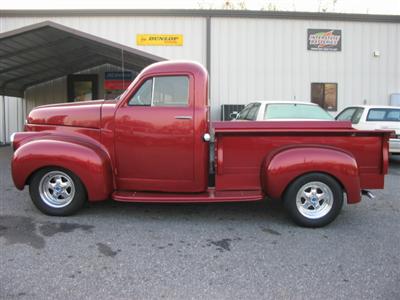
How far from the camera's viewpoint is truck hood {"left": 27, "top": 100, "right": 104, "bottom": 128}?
18.0ft

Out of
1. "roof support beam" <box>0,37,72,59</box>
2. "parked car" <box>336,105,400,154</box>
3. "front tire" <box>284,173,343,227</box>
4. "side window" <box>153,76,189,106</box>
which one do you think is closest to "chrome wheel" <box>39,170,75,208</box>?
"side window" <box>153,76,189,106</box>

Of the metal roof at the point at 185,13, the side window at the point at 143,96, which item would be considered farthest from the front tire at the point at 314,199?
the metal roof at the point at 185,13

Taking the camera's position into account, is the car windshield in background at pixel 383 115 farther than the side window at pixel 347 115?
No

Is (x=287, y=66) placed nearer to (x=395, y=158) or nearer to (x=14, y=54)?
(x=395, y=158)

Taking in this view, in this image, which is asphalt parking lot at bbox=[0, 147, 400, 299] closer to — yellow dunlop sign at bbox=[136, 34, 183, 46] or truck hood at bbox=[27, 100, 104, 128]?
truck hood at bbox=[27, 100, 104, 128]

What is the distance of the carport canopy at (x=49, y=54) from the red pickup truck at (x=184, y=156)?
11.1ft

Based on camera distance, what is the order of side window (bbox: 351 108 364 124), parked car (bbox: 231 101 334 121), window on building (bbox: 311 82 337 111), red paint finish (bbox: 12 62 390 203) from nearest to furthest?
red paint finish (bbox: 12 62 390 203) → parked car (bbox: 231 101 334 121) → side window (bbox: 351 108 364 124) → window on building (bbox: 311 82 337 111)

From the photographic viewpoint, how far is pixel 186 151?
5.30 meters

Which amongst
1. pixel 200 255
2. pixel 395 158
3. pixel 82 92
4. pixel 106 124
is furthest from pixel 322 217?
pixel 82 92

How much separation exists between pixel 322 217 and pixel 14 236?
12.4ft

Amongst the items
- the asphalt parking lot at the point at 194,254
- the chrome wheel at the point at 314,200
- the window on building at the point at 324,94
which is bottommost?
the asphalt parking lot at the point at 194,254

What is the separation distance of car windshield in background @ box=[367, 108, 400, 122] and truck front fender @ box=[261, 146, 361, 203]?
6598 millimetres

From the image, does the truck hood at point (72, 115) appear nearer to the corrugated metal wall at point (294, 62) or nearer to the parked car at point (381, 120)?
the parked car at point (381, 120)

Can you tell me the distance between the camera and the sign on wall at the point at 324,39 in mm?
14469
